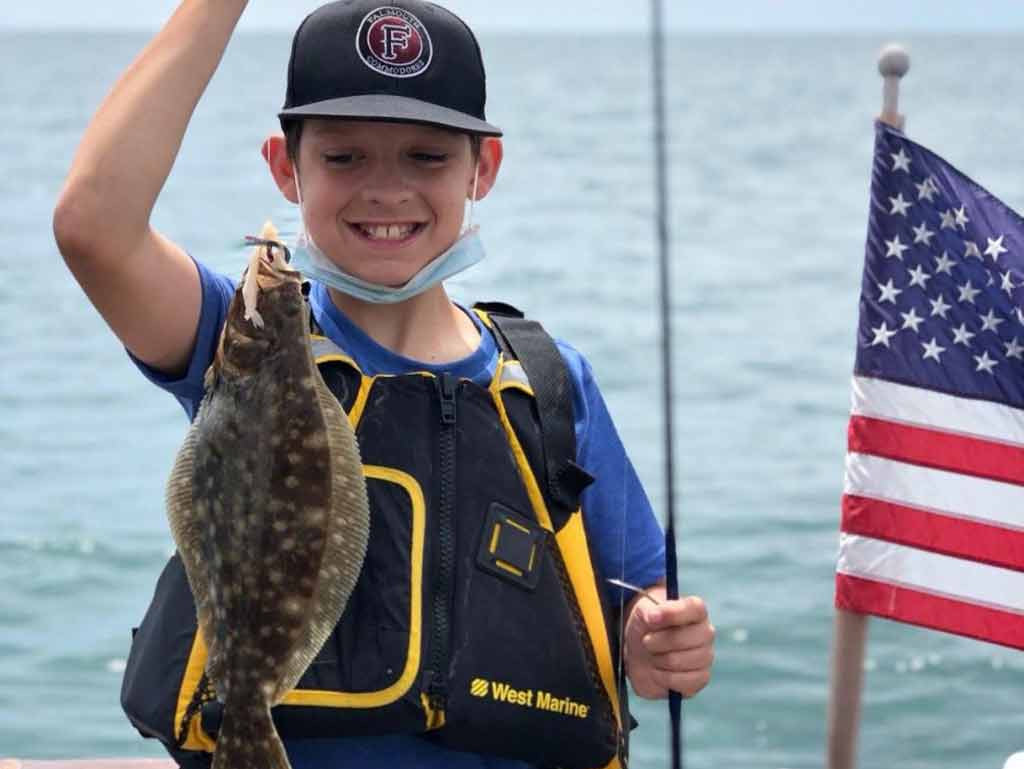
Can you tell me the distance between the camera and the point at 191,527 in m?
2.40

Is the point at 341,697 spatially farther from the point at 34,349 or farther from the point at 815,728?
the point at 34,349

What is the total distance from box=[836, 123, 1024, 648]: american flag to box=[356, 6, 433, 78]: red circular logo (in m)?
2.03

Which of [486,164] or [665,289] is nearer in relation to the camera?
[665,289]

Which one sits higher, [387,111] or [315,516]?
[387,111]

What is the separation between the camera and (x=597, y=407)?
9.66 ft

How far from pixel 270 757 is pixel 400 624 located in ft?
1.01

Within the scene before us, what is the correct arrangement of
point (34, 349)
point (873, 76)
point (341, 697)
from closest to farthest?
point (341, 697)
point (34, 349)
point (873, 76)

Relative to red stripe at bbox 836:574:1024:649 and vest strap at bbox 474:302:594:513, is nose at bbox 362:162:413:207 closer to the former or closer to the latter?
vest strap at bbox 474:302:594:513

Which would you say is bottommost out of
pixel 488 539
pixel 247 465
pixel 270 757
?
pixel 270 757

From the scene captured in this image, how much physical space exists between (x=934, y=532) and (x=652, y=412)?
1100cm

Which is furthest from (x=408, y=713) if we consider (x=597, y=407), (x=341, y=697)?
(x=597, y=407)

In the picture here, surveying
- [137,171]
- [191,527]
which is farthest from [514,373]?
[137,171]

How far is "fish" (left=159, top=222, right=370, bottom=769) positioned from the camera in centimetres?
237

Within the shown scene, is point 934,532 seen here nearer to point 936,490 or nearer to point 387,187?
point 936,490
